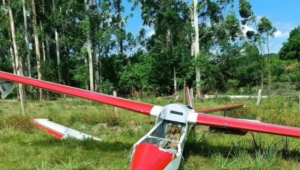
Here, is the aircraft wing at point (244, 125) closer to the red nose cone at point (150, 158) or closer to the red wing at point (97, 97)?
the red wing at point (97, 97)

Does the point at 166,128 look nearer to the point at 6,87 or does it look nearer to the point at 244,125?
the point at 244,125

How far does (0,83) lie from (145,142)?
4.27 m

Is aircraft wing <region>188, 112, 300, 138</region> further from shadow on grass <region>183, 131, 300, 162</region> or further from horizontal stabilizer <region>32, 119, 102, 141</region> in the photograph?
horizontal stabilizer <region>32, 119, 102, 141</region>

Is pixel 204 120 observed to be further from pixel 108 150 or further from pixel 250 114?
pixel 250 114

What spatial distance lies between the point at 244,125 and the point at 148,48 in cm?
3320

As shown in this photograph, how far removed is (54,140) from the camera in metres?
8.04

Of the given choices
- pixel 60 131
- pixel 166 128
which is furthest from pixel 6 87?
pixel 166 128

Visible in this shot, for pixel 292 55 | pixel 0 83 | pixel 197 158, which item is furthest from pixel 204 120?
pixel 292 55

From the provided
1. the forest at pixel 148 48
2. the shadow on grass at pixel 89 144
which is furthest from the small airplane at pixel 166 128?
the forest at pixel 148 48

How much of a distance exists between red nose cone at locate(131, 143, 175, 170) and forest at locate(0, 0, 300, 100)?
21337 millimetres

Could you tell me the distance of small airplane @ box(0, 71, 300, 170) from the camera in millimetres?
4895

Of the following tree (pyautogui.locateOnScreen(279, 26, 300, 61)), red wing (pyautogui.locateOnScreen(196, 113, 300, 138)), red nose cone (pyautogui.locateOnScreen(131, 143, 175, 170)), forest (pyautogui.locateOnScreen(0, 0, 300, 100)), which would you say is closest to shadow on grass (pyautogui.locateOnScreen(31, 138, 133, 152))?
red wing (pyautogui.locateOnScreen(196, 113, 300, 138))

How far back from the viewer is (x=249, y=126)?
5984 mm

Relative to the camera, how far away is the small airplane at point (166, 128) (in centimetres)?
489
